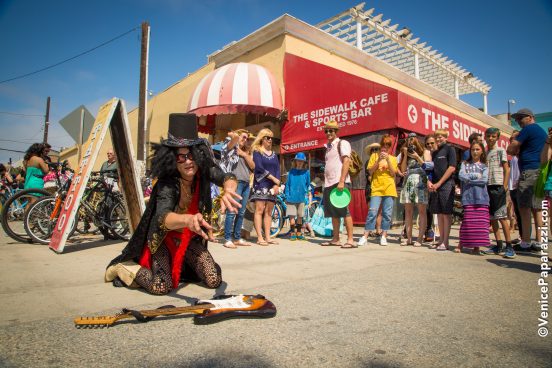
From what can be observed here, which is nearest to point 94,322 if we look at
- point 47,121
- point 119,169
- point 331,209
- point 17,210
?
point 119,169

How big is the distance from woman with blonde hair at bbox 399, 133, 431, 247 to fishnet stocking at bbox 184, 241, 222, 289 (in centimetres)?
382

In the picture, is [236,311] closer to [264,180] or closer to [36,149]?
[264,180]

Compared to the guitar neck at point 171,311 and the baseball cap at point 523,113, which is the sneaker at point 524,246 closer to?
the baseball cap at point 523,113

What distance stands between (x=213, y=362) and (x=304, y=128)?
398 inches

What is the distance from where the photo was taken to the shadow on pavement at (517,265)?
3.57 metres

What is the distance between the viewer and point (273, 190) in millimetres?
5488

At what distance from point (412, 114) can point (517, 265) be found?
6.07 m

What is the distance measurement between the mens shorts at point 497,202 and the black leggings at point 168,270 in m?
4.10

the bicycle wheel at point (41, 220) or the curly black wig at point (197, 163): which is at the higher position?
the curly black wig at point (197, 163)

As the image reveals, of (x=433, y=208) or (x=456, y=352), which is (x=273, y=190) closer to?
(x=433, y=208)

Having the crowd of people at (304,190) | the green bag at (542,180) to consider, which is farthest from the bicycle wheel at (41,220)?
the green bag at (542,180)

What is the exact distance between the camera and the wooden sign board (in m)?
4.36

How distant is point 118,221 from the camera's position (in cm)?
553

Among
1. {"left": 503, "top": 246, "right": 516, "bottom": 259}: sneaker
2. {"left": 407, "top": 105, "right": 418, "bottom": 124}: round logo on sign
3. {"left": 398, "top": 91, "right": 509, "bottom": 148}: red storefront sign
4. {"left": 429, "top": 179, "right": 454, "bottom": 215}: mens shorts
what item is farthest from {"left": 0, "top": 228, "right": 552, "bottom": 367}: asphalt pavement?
{"left": 407, "top": 105, "right": 418, "bottom": 124}: round logo on sign
